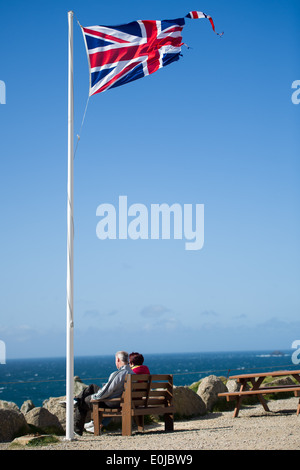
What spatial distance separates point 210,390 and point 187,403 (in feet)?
3.39

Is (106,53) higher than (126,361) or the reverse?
higher

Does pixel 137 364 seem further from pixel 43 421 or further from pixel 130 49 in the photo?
pixel 130 49

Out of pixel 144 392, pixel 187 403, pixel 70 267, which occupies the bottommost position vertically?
pixel 187 403

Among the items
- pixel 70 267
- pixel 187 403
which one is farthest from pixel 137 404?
pixel 187 403

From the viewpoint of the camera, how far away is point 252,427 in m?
10.7

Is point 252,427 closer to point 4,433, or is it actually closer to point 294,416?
point 294,416

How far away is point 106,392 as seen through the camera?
34.7ft

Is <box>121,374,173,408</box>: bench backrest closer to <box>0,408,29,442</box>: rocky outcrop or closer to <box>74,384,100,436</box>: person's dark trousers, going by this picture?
<box>74,384,100,436</box>: person's dark trousers

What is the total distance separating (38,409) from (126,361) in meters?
2.10

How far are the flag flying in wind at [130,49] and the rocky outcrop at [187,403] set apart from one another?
629 centimetres
